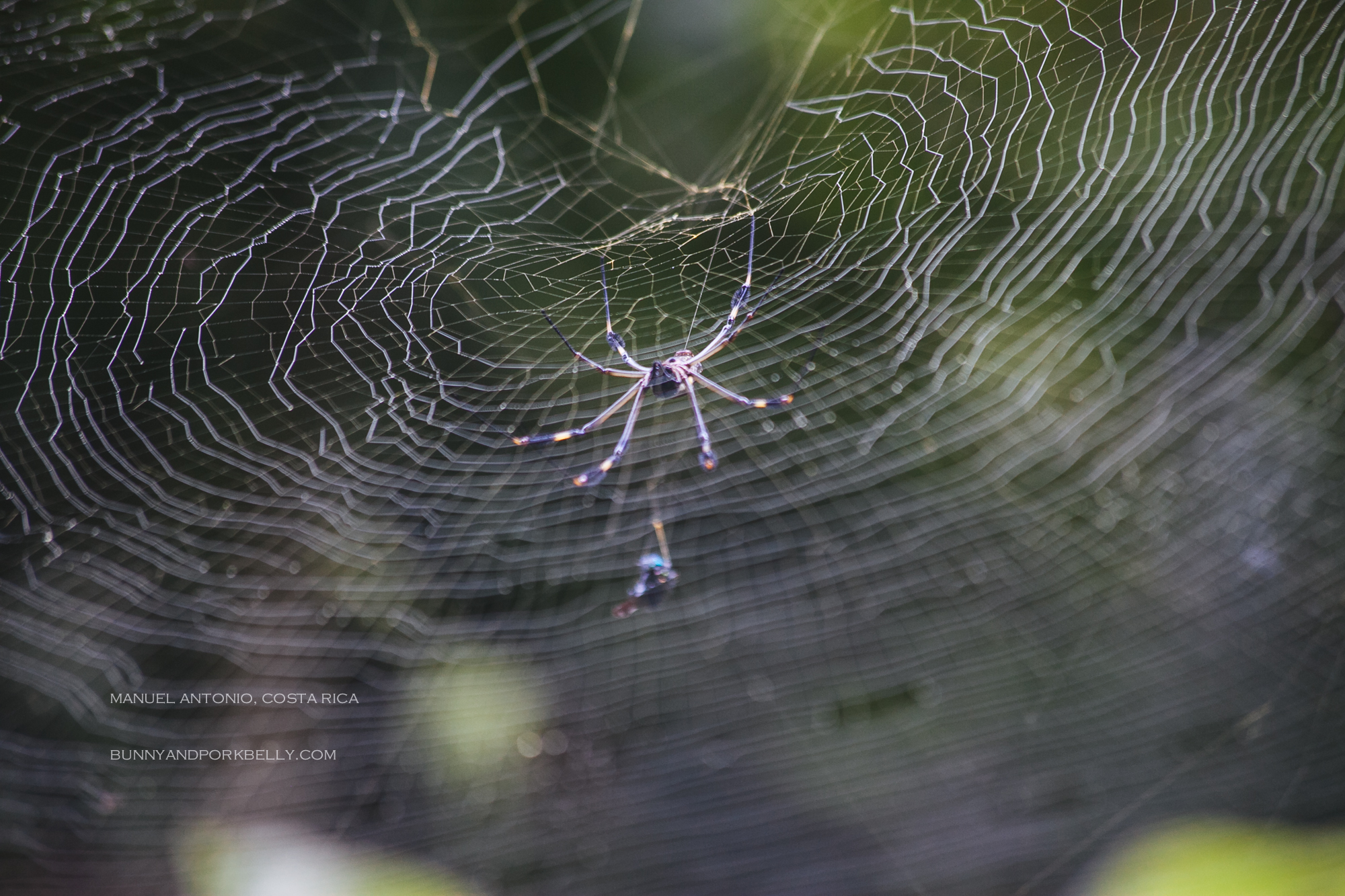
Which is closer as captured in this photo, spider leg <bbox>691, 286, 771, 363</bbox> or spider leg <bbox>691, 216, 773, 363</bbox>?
spider leg <bbox>691, 216, 773, 363</bbox>

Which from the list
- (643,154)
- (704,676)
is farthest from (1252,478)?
(643,154)

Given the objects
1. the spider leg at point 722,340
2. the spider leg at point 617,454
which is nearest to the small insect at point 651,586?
the spider leg at point 617,454

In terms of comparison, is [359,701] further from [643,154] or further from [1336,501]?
[1336,501]

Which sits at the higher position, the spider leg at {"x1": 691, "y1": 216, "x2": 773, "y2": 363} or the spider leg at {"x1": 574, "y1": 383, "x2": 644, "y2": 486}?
the spider leg at {"x1": 691, "y1": 216, "x2": 773, "y2": 363}

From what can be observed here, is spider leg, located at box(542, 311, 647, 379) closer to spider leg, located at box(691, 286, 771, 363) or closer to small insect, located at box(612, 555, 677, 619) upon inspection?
spider leg, located at box(691, 286, 771, 363)

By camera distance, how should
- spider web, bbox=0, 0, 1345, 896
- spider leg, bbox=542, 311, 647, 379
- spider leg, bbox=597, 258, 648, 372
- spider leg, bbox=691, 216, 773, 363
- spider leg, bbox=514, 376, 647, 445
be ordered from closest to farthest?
1. spider web, bbox=0, 0, 1345, 896
2. spider leg, bbox=597, 258, 648, 372
3. spider leg, bbox=691, 216, 773, 363
4. spider leg, bbox=542, 311, 647, 379
5. spider leg, bbox=514, 376, 647, 445

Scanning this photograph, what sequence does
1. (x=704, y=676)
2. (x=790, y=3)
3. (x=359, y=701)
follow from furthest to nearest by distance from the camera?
(x=704, y=676), (x=359, y=701), (x=790, y=3)

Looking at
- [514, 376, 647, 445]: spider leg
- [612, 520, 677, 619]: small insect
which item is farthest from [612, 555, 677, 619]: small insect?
[514, 376, 647, 445]: spider leg
